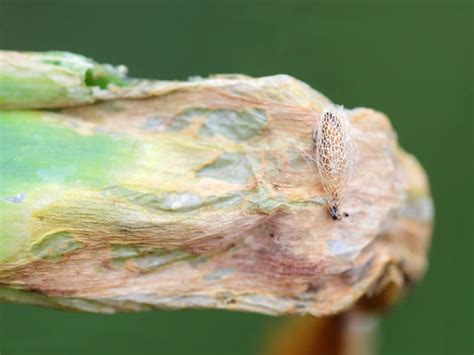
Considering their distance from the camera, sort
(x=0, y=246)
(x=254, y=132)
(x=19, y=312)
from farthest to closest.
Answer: (x=19, y=312), (x=254, y=132), (x=0, y=246)

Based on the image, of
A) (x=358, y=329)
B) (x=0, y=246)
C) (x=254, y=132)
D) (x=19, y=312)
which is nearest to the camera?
(x=0, y=246)

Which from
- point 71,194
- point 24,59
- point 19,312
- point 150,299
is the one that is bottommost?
point 19,312

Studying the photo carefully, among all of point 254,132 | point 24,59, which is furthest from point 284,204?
point 24,59

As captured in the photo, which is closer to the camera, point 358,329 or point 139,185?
point 139,185

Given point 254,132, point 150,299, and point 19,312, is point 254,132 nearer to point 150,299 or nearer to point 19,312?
point 150,299

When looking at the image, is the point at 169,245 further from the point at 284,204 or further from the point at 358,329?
the point at 358,329

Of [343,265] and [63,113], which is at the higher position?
[63,113]
